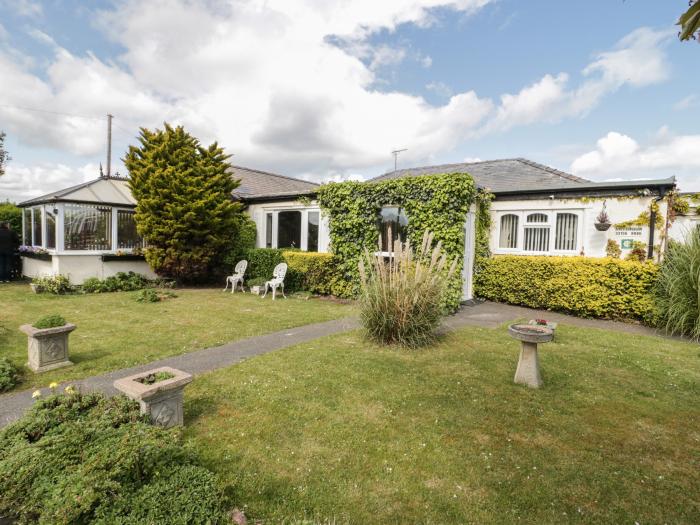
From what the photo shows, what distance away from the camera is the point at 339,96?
43.0ft

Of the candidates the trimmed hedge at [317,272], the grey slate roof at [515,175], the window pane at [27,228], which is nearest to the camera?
the trimmed hedge at [317,272]

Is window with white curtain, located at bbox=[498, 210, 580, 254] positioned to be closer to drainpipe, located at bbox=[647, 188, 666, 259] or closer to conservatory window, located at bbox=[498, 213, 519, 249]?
conservatory window, located at bbox=[498, 213, 519, 249]

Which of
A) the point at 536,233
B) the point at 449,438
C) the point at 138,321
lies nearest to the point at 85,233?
the point at 138,321

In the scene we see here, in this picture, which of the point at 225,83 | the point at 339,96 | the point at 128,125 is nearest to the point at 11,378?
the point at 225,83

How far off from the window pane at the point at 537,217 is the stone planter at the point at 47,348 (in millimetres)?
11143

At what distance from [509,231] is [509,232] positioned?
3 cm

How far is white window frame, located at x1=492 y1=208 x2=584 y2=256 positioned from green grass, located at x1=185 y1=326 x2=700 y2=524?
16.3 ft

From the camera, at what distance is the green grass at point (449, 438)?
8.18 ft

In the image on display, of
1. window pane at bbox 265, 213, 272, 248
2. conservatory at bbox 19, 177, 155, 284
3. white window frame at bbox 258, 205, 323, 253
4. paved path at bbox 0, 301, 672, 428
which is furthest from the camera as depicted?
window pane at bbox 265, 213, 272, 248

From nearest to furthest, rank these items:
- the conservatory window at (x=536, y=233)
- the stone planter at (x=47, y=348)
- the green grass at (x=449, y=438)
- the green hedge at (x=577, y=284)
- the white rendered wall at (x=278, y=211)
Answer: the green grass at (x=449, y=438)
the stone planter at (x=47, y=348)
the green hedge at (x=577, y=284)
the conservatory window at (x=536, y=233)
the white rendered wall at (x=278, y=211)

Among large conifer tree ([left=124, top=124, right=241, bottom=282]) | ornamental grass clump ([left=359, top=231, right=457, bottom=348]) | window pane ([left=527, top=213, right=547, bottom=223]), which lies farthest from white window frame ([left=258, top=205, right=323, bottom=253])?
window pane ([left=527, top=213, right=547, bottom=223])

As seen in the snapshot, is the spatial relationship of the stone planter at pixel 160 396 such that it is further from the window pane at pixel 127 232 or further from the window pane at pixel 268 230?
the window pane at pixel 127 232

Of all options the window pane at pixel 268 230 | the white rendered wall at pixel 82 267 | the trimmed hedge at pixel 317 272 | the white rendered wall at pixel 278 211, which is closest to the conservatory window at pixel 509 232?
the trimmed hedge at pixel 317 272

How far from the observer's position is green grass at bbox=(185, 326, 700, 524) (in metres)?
2.49
